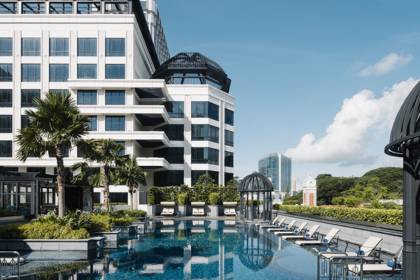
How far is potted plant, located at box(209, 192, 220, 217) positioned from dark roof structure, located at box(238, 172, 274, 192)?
10702 millimetres

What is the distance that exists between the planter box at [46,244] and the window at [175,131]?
39.6m

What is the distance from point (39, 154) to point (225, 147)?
42.7 m

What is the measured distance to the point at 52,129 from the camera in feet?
67.2

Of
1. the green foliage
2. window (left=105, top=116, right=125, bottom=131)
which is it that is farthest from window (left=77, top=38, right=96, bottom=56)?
the green foliage

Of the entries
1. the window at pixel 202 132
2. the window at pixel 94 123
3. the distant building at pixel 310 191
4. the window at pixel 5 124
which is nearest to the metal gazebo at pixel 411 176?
the distant building at pixel 310 191


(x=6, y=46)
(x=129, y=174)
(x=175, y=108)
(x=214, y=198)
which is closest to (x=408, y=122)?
(x=129, y=174)

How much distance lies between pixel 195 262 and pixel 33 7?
53.0 metres

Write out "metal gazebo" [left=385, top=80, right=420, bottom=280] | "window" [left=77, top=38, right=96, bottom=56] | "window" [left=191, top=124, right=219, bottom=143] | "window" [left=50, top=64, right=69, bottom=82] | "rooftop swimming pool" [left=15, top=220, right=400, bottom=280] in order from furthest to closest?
"window" [left=191, top=124, right=219, bottom=143] → "window" [left=77, top=38, right=96, bottom=56] → "window" [left=50, top=64, right=69, bottom=82] → "rooftop swimming pool" [left=15, top=220, right=400, bottom=280] → "metal gazebo" [left=385, top=80, right=420, bottom=280]

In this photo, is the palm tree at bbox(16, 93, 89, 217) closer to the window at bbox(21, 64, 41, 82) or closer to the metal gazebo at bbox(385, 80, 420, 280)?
the metal gazebo at bbox(385, 80, 420, 280)

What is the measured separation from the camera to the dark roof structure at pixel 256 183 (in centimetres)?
3603

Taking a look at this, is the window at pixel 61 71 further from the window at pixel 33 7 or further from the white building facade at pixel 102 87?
the window at pixel 33 7

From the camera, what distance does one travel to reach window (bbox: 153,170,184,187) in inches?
2221

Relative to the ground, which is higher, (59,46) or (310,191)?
(59,46)

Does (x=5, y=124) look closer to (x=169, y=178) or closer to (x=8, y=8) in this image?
(x=8, y=8)
